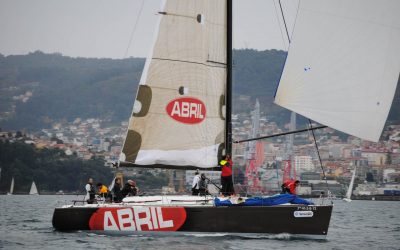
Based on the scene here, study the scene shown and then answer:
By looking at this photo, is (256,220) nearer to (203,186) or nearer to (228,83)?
(203,186)

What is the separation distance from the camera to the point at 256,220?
18.7m

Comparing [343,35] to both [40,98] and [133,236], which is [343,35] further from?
[40,98]

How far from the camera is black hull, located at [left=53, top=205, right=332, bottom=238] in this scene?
1862 cm

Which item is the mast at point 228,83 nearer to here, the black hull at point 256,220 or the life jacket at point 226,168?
the life jacket at point 226,168

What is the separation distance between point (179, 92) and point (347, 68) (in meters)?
3.80

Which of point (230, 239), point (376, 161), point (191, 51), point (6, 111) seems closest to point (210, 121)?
point (191, 51)

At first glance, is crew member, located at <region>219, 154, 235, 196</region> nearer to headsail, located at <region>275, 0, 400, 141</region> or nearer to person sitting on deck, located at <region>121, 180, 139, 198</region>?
headsail, located at <region>275, 0, 400, 141</region>

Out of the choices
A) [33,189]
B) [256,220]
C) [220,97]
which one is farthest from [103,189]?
[33,189]

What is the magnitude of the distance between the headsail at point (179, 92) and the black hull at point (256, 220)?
1.62 metres

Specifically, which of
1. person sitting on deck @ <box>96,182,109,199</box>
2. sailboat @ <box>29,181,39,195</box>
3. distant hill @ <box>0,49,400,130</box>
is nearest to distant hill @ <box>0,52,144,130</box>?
distant hill @ <box>0,49,400,130</box>

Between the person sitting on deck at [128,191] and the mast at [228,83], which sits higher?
the mast at [228,83]

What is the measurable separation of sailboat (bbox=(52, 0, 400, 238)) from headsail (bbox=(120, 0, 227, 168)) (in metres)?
0.02

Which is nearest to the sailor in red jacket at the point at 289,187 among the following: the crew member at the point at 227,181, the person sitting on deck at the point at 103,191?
the crew member at the point at 227,181

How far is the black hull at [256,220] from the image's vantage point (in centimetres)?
1862
